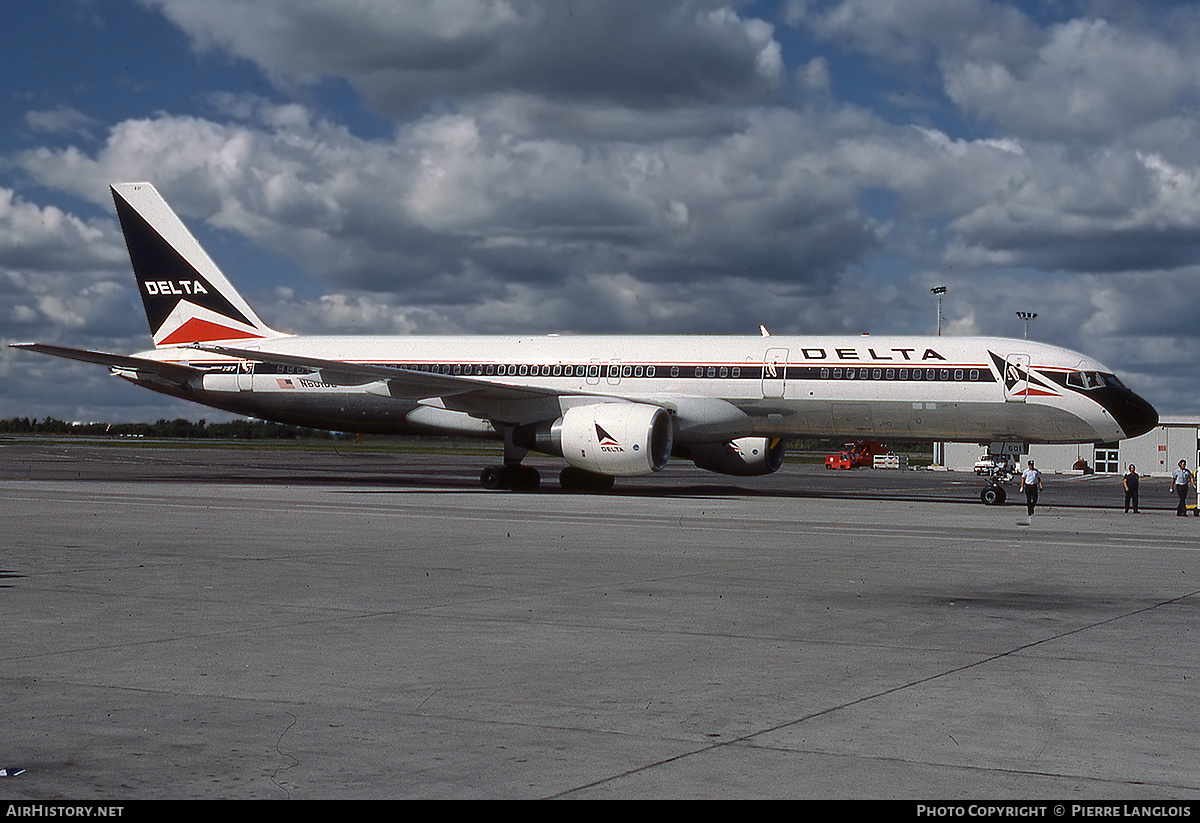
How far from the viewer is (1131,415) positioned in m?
28.6

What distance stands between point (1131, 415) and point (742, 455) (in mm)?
9949

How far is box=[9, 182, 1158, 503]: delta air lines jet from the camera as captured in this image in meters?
28.9

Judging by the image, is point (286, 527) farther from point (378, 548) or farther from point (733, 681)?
point (733, 681)

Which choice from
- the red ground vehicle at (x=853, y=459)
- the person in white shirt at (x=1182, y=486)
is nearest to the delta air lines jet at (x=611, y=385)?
the person in white shirt at (x=1182, y=486)

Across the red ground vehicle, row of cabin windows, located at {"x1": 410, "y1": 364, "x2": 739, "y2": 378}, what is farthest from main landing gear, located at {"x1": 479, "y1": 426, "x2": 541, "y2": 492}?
the red ground vehicle

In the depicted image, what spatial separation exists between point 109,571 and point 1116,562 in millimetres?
12553

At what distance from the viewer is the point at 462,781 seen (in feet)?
17.9

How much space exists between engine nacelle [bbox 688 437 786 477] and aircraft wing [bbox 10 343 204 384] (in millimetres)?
15405

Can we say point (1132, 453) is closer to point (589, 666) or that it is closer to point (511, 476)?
point (511, 476)

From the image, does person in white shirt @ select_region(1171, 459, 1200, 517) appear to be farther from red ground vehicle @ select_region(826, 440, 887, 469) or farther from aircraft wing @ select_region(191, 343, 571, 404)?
red ground vehicle @ select_region(826, 440, 887, 469)

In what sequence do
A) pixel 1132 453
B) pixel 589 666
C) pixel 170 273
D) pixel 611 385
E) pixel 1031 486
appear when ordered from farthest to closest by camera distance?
pixel 1132 453 → pixel 170 273 → pixel 611 385 → pixel 1031 486 → pixel 589 666

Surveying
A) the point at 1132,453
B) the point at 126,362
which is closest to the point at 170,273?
the point at 126,362

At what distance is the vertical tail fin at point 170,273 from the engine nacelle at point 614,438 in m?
13.6
